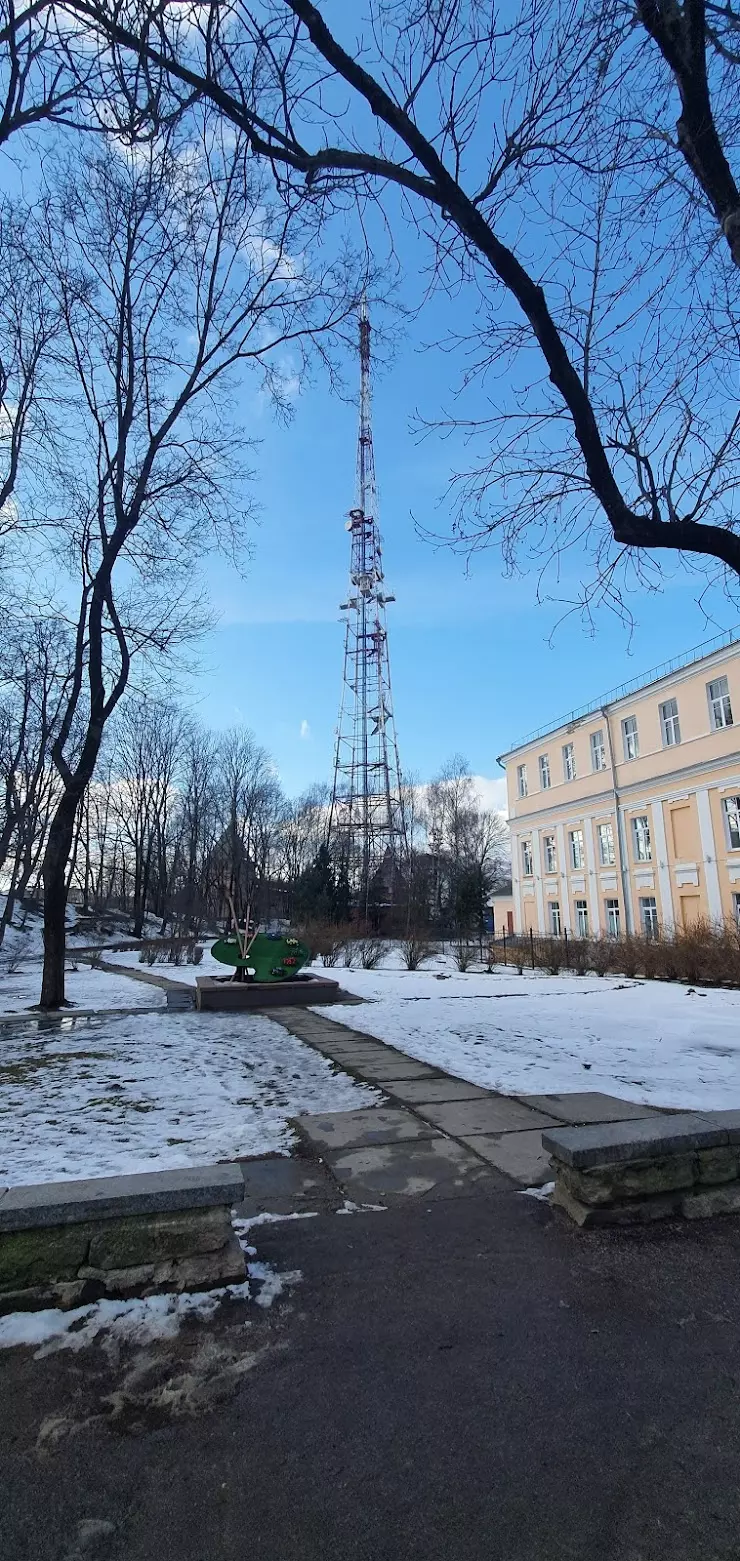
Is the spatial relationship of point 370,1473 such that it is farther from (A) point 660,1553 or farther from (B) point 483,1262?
(B) point 483,1262

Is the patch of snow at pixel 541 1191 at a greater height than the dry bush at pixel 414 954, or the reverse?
the dry bush at pixel 414 954

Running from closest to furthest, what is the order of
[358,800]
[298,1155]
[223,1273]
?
1. [223,1273]
2. [298,1155]
3. [358,800]

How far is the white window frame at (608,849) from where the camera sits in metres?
32.2

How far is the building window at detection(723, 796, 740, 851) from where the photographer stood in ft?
83.0

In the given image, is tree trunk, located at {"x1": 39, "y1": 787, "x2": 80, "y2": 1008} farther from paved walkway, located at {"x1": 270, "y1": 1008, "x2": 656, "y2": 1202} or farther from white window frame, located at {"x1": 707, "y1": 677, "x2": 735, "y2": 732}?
white window frame, located at {"x1": 707, "y1": 677, "x2": 735, "y2": 732}

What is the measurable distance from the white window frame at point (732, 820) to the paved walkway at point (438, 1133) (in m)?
22.1

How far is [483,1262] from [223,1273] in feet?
3.29

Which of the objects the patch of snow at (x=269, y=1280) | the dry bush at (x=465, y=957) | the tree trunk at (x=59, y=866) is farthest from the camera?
the dry bush at (x=465, y=957)

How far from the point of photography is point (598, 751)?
34.4 meters

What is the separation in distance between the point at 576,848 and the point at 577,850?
0.13 m

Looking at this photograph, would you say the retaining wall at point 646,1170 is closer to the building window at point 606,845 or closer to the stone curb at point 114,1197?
the stone curb at point 114,1197

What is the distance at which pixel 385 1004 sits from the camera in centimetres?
1099

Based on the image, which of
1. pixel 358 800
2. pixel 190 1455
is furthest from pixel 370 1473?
pixel 358 800

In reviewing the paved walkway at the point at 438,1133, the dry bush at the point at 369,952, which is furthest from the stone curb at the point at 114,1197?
the dry bush at the point at 369,952
